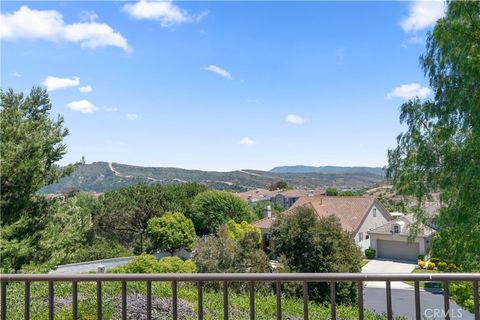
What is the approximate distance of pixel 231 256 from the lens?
10398 millimetres

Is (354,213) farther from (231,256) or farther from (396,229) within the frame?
(231,256)

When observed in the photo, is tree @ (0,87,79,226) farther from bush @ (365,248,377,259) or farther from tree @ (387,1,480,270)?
bush @ (365,248,377,259)

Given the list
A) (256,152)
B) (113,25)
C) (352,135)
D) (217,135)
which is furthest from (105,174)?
(113,25)

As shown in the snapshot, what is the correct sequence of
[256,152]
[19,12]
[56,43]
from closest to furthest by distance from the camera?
1. [19,12]
2. [56,43]
3. [256,152]

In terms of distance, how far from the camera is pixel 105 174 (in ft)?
297

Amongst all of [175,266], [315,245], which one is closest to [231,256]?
[315,245]

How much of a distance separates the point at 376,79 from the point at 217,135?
13387 millimetres

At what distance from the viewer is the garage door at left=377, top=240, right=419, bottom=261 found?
21984 mm

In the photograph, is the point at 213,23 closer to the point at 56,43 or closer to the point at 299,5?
the point at 299,5

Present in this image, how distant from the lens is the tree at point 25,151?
913 cm

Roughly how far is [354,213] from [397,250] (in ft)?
12.9

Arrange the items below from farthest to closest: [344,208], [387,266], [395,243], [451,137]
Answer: [344,208] → [395,243] → [387,266] → [451,137]

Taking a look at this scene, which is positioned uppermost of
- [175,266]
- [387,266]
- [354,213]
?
[354,213]

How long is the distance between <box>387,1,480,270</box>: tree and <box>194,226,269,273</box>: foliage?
4106 mm
